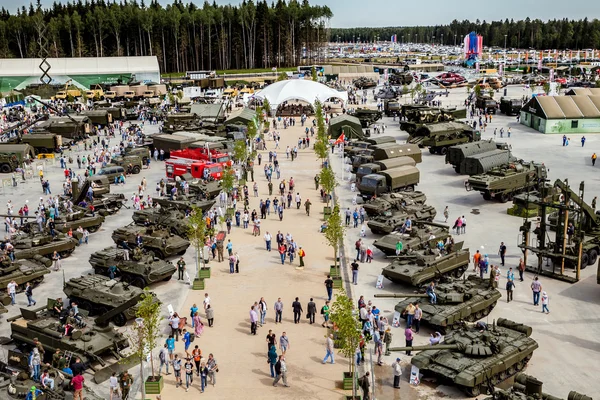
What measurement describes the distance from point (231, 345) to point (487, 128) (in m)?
60.0

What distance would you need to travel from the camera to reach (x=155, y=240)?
35750 mm

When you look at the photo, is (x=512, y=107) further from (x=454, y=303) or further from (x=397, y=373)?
(x=397, y=373)

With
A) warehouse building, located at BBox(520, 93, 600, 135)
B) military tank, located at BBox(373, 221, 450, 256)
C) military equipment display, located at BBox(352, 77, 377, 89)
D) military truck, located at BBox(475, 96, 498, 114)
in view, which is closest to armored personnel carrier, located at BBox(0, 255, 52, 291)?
military tank, located at BBox(373, 221, 450, 256)

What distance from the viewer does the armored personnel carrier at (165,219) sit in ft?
128

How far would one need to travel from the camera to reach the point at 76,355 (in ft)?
78.3

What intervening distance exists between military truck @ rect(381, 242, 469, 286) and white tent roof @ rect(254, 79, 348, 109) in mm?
60005

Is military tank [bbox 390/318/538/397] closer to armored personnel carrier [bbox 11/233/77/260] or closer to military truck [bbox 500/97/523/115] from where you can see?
armored personnel carrier [bbox 11/233/77/260]

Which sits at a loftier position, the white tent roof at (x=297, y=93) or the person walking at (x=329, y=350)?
the white tent roof at (x=297, y=93)

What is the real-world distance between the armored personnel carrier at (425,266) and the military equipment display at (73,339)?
12.1 meters

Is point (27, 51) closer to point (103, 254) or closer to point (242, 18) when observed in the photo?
point (242, 18)

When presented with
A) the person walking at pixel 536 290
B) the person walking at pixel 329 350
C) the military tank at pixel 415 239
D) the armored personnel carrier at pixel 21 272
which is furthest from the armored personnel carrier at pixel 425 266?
the armored personnel carrier at pixel 21 272

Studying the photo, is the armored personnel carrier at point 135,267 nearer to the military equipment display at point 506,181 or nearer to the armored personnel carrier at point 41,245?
the armored personnel carrier at point 41,245

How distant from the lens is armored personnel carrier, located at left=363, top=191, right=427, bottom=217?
42.1m

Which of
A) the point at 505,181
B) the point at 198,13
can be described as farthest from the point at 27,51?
the point at 505,181
